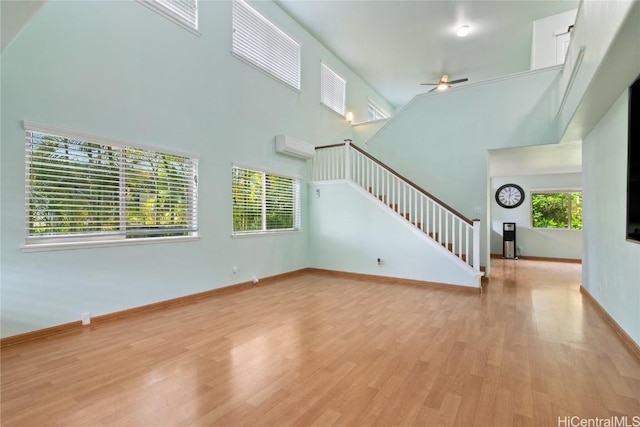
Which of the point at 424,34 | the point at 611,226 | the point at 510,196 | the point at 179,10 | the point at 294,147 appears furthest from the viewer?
the point at 510,196

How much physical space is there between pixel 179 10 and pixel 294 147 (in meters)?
2.83

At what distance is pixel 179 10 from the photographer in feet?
14.1

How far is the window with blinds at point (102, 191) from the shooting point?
304 cm

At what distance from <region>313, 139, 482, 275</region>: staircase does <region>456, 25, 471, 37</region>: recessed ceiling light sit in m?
3.67

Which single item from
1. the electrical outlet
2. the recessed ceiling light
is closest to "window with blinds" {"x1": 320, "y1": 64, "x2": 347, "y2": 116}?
the recessed ceiling light

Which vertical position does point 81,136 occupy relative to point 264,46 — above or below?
below

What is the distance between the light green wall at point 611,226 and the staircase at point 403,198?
1495mm

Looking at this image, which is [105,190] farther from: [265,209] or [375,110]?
[375,110]

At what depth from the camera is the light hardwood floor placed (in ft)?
6.04

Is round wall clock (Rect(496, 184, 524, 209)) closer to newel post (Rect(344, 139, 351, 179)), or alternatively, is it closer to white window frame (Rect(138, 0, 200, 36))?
newel post (Rect(344, 139, 351, 179))

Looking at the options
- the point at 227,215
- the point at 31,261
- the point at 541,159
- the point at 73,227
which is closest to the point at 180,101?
the point at 227,215

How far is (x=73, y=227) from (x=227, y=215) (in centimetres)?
204

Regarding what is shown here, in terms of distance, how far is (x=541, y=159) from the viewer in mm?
7086

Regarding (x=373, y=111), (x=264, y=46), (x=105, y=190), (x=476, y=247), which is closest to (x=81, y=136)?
(x=105, y=190)
